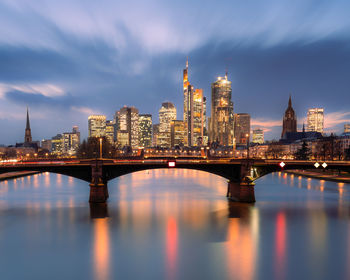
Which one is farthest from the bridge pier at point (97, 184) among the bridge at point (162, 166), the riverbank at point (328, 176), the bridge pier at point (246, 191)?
the riverbank at point (328, 176)

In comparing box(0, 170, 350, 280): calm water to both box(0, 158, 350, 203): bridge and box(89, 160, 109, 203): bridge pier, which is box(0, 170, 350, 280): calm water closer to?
box(89, 160, 109, 203): bridge pier

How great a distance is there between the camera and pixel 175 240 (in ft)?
136

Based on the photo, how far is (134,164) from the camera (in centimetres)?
6266

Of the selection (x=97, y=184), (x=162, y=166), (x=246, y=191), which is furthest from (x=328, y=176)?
(x=97, y=184)

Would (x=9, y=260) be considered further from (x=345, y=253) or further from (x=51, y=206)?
(x=345, y=253)

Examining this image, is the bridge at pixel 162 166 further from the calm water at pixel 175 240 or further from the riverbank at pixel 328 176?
the riverbank at pixel 328 176

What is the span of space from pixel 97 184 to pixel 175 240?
2605 cm

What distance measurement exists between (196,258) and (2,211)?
41.2 meters

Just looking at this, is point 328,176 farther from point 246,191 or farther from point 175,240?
point 175,240

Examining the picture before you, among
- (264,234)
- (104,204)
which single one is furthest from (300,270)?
(104,204)

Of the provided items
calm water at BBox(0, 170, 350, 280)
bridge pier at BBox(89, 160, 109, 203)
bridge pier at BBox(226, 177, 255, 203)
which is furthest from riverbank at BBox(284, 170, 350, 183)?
bridge pier at BBox(89, 160, 109, 203)

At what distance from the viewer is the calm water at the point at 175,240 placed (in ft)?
105

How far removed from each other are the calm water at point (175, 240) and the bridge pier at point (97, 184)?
2651mm

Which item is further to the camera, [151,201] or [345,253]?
[151,201]
